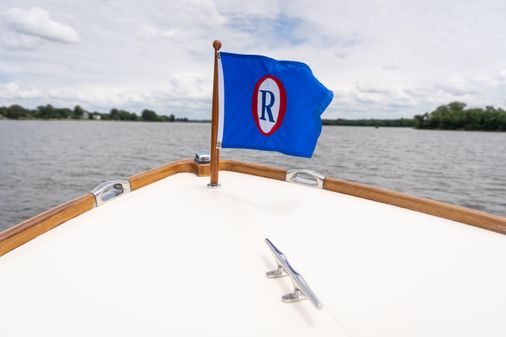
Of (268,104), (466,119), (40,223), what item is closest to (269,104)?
(268,104)

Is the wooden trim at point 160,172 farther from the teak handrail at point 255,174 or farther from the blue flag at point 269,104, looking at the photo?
the blue flag at point 269,104

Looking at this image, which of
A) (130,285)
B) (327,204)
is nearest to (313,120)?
(327,204)

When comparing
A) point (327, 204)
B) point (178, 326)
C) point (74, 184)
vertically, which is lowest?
point (74, 184)

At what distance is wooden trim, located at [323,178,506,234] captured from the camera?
1.74 meters

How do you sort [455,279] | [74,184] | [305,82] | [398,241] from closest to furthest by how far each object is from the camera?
1. [455,279]
2. [398,241]
3. [305,82]
4. [74,184]

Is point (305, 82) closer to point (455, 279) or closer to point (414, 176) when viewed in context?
point (455, 279)

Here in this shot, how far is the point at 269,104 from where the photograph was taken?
209 cm

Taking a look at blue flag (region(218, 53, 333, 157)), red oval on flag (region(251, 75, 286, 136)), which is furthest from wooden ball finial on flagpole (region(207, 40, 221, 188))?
red oval on flag (region(251, 75, 286, 136))

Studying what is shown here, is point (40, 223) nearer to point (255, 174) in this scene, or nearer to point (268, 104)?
point (268, 104)

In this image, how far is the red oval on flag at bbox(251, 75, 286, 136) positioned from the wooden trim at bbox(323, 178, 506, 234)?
0.74m

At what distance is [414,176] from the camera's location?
9.76m

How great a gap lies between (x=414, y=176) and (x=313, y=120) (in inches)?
358

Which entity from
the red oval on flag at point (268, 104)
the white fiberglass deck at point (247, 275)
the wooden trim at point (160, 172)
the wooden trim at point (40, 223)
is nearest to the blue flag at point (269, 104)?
the red oval on flag at point (268, 104)

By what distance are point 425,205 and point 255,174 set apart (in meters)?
1.45
